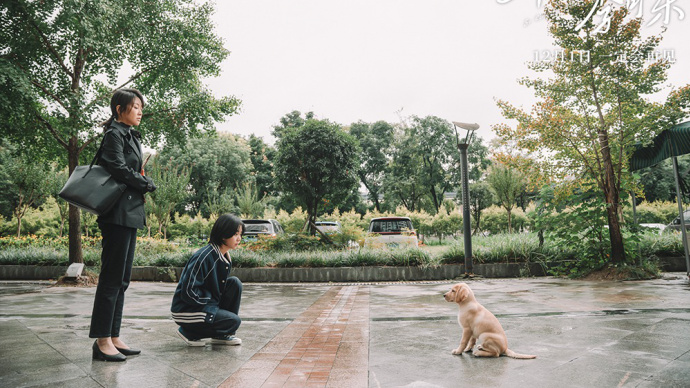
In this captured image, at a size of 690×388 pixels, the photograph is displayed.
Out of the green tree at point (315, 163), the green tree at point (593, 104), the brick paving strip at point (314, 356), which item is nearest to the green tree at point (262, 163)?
the green tree at point (315, 163)

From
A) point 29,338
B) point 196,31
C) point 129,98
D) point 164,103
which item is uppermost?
point 196,31

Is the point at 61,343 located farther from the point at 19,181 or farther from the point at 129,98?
the point at 19,181

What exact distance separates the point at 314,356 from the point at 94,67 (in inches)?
431

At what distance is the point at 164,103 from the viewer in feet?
38.8

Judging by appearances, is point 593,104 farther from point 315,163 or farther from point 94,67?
point 94,67

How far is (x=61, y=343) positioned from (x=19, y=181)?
61.6 ft

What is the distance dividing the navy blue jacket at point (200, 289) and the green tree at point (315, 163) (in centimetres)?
1161

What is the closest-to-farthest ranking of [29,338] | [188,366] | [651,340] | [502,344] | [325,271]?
[188,366] < [502,344] < [651,340] < [29,338] < [325,271]

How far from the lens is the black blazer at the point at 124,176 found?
10.7 ft

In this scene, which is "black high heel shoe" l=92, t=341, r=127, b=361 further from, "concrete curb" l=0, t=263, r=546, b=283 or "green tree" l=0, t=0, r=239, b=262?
"concrete curb" l=0, t=263, r=546, b=283

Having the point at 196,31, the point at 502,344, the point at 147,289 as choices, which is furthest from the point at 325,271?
the point at 502,344

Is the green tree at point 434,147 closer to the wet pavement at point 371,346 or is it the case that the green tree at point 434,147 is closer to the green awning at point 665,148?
the green awning at point 665,148

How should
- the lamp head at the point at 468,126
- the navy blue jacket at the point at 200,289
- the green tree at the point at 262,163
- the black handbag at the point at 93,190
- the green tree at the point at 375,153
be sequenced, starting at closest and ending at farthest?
the black handbag at the point at 93,190 < the navy blue jacket at the point at 200,289 < the lamp head at the point at 468,126 < the green tree at the point at 375,153 < the green tree at the point at 262,163

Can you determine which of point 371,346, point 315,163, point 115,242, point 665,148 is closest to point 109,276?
point 115,242
